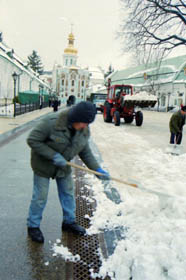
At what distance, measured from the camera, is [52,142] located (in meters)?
2.83

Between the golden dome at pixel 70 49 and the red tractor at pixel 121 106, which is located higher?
the golden dome at pixel 70 49

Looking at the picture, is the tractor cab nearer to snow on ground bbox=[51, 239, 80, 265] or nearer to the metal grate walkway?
the metal grate walkway

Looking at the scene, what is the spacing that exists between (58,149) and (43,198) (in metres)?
0.62

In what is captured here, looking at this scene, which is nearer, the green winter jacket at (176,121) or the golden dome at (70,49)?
the green winter jacket at (176,121)

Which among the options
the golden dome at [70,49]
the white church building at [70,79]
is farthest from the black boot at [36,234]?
the golden dome at [70,49]

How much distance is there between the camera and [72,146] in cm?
288

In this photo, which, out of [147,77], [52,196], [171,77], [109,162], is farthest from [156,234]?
[147,77]

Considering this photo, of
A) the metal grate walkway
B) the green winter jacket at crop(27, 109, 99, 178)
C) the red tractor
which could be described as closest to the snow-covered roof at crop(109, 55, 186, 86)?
the red tractor

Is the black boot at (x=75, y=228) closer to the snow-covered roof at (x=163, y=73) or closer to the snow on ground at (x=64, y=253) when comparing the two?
the snow on ground at (x=64, y=253)

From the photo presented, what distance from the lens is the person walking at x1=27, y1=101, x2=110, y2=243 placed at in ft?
8.72

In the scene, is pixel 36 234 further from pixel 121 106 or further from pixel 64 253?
pixel 121 106

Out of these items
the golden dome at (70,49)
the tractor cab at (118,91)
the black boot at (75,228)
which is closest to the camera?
the black boot at (75,228)

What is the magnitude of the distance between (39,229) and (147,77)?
4928 centimetres

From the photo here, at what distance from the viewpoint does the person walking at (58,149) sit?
105 inches
